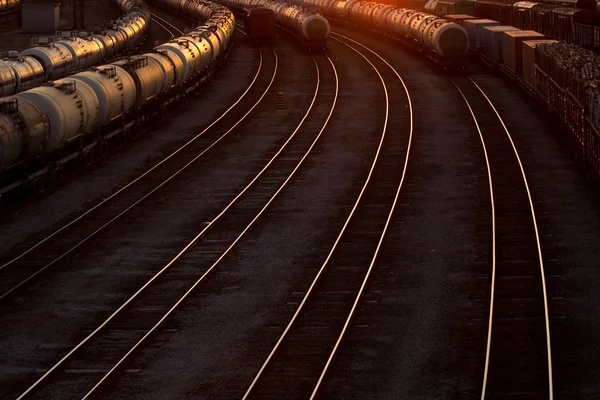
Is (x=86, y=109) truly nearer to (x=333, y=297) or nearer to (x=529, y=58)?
(x=333, y=297)

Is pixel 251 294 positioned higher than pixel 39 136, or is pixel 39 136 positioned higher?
pixel 39 136

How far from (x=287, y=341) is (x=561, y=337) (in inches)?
210

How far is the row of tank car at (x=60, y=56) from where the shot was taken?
136 feet

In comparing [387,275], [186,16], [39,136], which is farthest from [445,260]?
[186,16]

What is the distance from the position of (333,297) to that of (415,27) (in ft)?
163

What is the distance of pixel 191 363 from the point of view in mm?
18797

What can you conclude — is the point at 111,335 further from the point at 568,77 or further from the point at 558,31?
the point at 558,31

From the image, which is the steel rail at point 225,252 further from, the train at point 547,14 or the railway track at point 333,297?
the train at point 547,14

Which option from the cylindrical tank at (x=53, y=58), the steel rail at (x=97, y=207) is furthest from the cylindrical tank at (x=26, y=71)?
the steel rail at (x=97, y=207)

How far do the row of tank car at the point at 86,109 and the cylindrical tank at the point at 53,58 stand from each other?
4.68 m

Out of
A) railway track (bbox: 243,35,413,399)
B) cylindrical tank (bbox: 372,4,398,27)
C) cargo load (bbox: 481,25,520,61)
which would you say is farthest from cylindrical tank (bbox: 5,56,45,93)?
cylindrical tank (bbox: 372,4,398,27)

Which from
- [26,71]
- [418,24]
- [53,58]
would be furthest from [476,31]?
[26,71]

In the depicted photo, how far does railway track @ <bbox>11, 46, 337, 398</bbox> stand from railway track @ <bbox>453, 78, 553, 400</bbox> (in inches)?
266

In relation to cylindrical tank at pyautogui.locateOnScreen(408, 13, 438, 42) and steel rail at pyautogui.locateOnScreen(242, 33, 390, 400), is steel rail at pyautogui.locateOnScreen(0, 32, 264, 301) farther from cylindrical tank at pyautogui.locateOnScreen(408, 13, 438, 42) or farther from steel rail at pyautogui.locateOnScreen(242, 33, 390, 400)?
cylindrical tank at pyautogui.locateOnScreen(408, 13, 438, 42)
